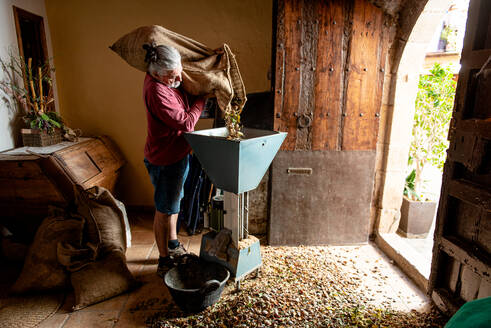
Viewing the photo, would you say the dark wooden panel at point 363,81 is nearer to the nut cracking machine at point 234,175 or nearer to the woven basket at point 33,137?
the nut cracking machine at point 234,175

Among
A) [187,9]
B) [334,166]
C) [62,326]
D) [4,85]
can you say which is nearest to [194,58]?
[187,9]

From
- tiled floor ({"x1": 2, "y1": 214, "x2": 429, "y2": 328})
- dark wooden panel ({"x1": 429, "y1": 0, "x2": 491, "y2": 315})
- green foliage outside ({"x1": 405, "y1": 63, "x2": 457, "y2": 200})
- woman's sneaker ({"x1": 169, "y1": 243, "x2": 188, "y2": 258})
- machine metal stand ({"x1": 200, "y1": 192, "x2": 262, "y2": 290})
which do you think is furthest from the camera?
green foliage outside ({"x1": 405, "y1": 63, "x2": 457, "y2": 200})

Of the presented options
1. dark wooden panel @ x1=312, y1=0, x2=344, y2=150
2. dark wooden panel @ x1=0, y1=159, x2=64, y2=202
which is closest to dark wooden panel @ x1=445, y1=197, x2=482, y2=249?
dark wooden panel @ x1=312, y1=0, x2=344, y2=150

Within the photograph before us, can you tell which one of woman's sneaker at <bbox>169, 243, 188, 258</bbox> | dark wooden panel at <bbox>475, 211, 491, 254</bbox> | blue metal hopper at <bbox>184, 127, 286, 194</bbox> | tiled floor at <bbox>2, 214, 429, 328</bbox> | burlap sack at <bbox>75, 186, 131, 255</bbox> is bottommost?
tiled floor at <bbox>2, 214, 429, 328</bbox>

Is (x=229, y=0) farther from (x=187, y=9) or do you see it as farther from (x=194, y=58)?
(x=194, y=58)

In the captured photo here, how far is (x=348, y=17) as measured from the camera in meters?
2.68

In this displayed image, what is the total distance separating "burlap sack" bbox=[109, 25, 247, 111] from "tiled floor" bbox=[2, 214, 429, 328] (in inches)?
61.7

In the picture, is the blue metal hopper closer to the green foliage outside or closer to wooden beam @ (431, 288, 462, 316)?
wooden beam @ (431, 288, 462, 316)

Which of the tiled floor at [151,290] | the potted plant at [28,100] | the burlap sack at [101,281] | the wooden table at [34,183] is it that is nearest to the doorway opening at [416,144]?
the tiled floor at [151,290]

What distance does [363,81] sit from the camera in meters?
2.81

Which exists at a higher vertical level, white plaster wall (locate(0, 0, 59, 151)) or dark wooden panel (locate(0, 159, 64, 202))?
white plaster wall (locate(0, 0, 59, 151))

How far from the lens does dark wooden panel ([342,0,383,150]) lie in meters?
2.70

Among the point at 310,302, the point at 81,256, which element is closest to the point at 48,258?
the point at 81,256

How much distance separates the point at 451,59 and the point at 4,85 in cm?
712
